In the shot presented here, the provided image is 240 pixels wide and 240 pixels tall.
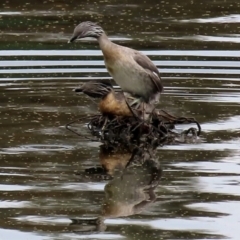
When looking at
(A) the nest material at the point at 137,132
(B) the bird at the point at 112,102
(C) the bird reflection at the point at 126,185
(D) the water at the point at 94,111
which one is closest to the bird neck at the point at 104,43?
(B) the bird at the point at 112,102

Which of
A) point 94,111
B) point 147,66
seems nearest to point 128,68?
point 147,66

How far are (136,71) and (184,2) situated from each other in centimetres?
719

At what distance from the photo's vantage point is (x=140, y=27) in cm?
1789

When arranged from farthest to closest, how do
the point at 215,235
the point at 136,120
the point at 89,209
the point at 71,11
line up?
1. the point at 71,11
2. the point at 136,120
3. the point at 89,209
4. the point at 215,235

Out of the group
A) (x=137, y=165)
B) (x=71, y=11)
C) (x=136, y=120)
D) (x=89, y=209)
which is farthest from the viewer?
(x=71, y=11)

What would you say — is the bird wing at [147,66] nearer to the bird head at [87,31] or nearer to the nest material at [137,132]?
the nest material at [137,132]

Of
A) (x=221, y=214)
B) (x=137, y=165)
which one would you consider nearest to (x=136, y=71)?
(x=137, y=165)

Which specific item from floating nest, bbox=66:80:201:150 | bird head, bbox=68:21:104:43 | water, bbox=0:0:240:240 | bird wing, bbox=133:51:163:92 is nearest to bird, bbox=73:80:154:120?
floating nest, bbox=66:80:201:150

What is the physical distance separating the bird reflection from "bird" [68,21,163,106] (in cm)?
87

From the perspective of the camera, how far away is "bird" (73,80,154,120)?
1275 centimetres

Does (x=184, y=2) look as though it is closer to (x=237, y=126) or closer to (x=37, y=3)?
(x=37, y=3)

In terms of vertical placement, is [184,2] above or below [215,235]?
below

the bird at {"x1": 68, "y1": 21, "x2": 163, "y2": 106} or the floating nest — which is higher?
the bird at {"x1": 68, "y1": 21, "x2": 163, "y2": 106}

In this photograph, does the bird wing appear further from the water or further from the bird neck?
the water
